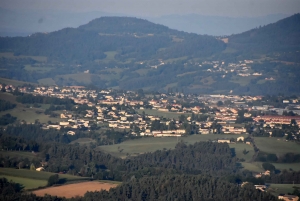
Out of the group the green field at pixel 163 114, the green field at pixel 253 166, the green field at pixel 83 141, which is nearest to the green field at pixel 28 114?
the green field at pixel 83 141

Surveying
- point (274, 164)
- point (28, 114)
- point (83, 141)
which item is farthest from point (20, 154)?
point (28, 114)

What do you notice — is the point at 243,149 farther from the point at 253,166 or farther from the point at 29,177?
the point at 29,177

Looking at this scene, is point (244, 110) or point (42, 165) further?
point (244, 110)

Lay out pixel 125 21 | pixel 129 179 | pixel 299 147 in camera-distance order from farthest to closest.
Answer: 1. pixel 125 21
2. pixel 299 147
3. pixel 129 179

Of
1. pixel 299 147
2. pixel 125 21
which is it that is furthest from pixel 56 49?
pixel 299 147

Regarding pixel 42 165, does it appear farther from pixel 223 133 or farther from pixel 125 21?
pixel 125 21

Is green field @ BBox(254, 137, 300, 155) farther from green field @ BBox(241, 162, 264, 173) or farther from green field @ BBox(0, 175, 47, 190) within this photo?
green field @ BBox(0, 175, 47, 190)

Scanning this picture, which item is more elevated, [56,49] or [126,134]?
[56,49]

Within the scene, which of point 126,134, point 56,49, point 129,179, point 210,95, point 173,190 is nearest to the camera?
point 173,190
